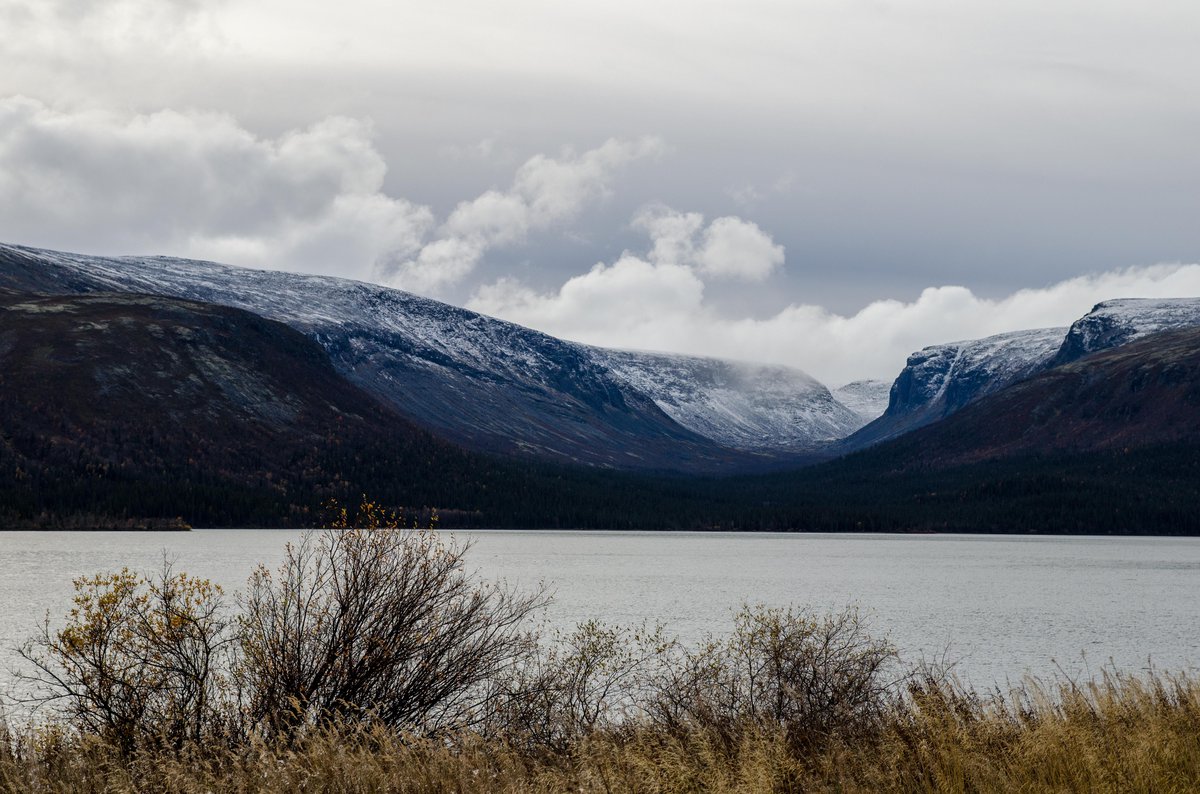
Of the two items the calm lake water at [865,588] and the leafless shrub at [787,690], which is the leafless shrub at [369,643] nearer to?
the calm lake water at [865,588]

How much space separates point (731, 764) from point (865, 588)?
96.2m

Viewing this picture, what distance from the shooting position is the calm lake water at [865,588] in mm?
65375

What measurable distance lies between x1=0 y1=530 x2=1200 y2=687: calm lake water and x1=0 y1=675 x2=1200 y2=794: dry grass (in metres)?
6.19

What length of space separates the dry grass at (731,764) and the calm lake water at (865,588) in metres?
6.19

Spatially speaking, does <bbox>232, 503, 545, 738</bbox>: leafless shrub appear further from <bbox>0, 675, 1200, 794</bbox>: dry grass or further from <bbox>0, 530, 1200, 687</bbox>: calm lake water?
<bbox>0, 530, 1200, 687</bbox>: calm lake water

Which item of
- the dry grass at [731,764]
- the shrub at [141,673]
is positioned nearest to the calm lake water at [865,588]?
the shrub at [141,673]

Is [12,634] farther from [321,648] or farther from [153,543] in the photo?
[153,543]

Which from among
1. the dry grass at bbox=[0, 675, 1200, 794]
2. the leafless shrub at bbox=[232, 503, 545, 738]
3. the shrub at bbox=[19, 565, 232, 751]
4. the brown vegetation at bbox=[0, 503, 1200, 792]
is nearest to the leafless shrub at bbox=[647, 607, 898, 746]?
the brown vegetation at bbox=[0, 503, 1200, 792]

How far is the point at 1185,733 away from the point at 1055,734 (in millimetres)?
3258

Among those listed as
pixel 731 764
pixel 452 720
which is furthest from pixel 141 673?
pixel 731 764

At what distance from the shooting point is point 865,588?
11275 cm

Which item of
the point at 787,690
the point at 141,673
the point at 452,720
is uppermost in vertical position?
the point at 141,673

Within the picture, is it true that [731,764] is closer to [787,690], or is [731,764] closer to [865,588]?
[787,690]

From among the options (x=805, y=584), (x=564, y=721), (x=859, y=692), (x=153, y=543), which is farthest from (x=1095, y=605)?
(x=153, y=543)
